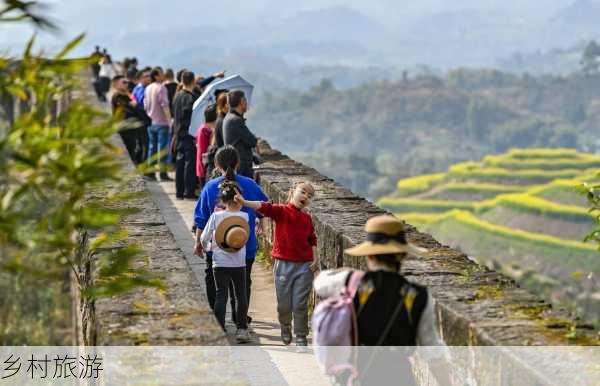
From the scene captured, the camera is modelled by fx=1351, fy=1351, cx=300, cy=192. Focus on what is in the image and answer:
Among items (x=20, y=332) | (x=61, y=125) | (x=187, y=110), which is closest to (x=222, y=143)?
(x=187, y=110)

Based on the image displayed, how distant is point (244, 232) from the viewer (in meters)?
9.12

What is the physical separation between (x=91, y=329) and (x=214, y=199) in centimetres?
226

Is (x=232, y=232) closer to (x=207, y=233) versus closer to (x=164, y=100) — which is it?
(x=207, y=233)

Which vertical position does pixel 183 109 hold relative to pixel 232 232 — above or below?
above

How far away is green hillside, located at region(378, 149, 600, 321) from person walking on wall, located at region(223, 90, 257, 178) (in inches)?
3695

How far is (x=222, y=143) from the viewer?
41.5 feet

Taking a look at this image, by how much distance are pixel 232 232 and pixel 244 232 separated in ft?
0.28

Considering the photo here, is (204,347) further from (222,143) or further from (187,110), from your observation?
(187,110)

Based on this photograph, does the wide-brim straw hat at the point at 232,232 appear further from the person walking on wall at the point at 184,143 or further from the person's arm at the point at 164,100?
the person's arm at the point at 164,100

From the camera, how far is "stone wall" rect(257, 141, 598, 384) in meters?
6.53

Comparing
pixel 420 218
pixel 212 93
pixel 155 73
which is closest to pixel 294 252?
pixel 212 93

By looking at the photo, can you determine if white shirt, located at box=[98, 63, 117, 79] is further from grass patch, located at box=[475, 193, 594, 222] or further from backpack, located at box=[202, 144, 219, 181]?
grass patch, located at box=[475, 193, 594, 222]

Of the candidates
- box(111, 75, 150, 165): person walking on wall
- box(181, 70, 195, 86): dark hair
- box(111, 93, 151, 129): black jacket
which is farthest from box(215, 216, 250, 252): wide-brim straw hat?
box(111, 93, 151, 129): black jacket

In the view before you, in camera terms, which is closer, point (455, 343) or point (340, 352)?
point (340, 352)
